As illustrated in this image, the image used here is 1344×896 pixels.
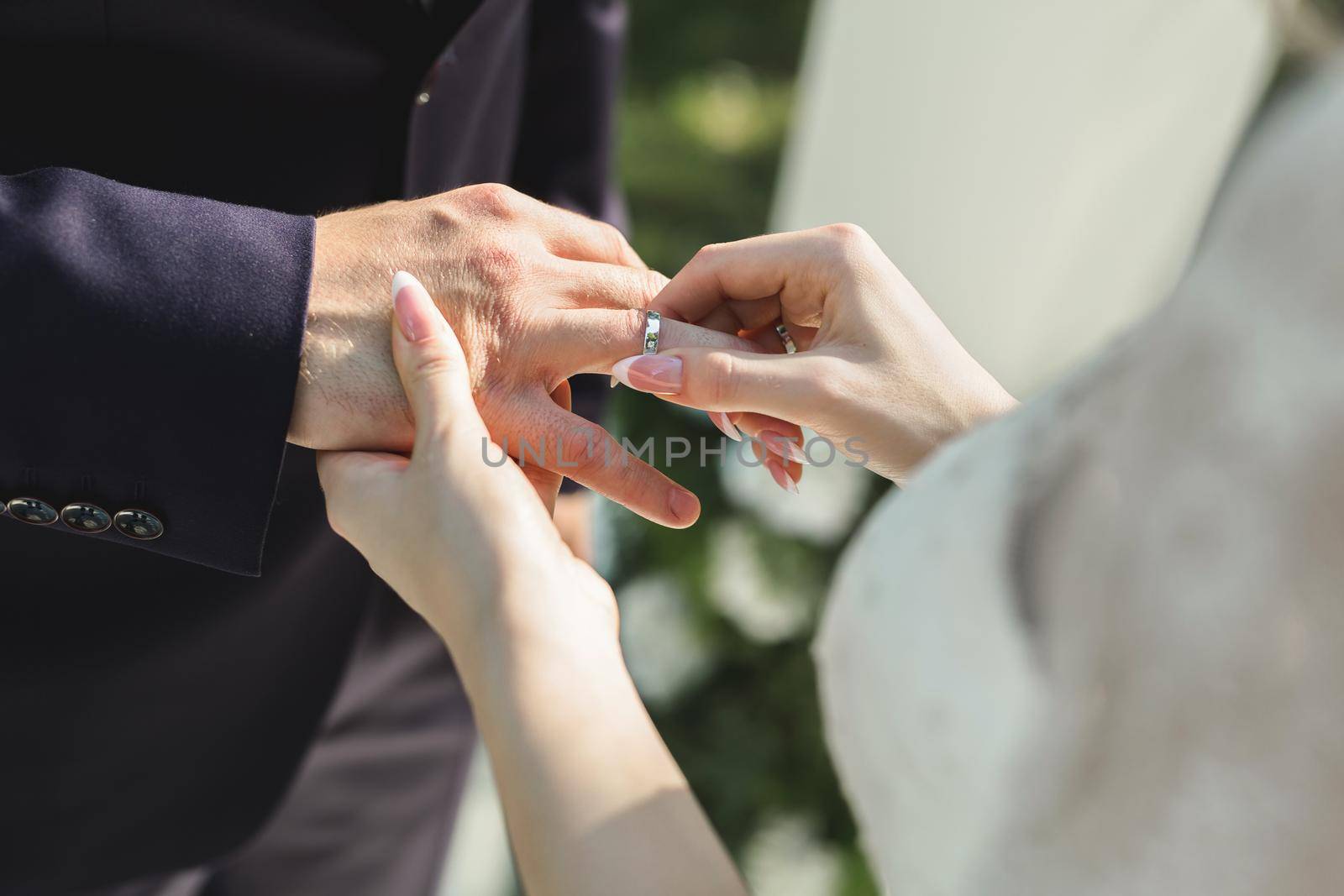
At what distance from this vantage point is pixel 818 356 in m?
1.09

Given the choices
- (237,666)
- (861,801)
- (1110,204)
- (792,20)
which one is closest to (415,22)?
(237,666)

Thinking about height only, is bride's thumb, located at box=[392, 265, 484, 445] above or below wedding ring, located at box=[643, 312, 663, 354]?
above

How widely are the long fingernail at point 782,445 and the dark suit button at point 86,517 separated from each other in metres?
0.66

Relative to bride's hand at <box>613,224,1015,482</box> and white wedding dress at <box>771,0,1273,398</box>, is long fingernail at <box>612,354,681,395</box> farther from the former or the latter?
white wedding dress at <box>771,0,1273,398</box>

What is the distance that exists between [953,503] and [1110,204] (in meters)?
2.19

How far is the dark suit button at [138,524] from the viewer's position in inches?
36.9

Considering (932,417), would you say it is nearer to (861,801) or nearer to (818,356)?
(818,356)

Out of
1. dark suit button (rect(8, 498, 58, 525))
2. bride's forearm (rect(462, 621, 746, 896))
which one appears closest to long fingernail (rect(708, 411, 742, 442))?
bride's forearm (rect(462, 621, 746, 896))

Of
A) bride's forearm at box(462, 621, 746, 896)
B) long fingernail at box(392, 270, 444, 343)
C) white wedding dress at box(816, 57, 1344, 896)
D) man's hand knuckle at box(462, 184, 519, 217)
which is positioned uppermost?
white wedding dress at box(816, 57, 1344, 896)

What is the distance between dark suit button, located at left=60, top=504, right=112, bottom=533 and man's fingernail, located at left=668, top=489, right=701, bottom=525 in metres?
0.53

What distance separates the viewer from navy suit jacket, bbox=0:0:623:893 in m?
0.88

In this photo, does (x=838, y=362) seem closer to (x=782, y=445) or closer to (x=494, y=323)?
(x=782, y=445)

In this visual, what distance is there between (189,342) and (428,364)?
7.7 inches

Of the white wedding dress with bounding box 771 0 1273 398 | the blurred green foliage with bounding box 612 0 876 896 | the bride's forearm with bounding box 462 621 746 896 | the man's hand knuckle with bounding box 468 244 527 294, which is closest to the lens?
the bride's forearm with bounding box 462 621 746 896
